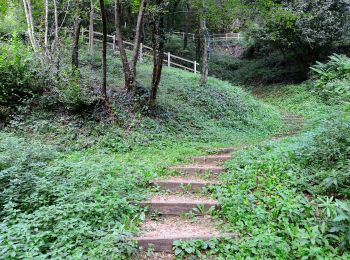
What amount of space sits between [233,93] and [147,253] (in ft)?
38.4

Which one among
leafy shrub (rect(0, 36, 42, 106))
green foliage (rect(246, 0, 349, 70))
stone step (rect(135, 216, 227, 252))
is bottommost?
stone step (rect(135, 216, 227, 252))

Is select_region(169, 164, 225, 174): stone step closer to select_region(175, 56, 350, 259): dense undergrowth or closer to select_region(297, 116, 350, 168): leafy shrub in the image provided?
select_region(175, 56, 350, 259): dense undergrowth

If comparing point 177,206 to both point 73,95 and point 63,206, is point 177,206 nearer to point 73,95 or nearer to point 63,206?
point 63,206

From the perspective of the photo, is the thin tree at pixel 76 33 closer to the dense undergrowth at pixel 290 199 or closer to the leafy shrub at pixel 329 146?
the dense undergrowth at pixel 290 199

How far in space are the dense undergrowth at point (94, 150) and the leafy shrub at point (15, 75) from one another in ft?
0.78

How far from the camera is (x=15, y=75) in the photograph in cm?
933

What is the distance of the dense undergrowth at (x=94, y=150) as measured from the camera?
3.88 meters

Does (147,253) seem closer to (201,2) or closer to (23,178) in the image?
(23,178)

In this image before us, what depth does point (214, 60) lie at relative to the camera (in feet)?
82.1

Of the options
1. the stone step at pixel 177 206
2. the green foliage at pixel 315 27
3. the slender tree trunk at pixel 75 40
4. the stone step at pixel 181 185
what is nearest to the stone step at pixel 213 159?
the stone step at pixel 181 185

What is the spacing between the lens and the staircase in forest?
409cm

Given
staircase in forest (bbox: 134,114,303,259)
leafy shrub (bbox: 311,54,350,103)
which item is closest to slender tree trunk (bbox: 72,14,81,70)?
staircase in forest (bbox: 134,114,303,259)

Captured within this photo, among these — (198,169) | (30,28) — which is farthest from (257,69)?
(198,169)

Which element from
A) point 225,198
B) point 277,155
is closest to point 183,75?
point 277,155
